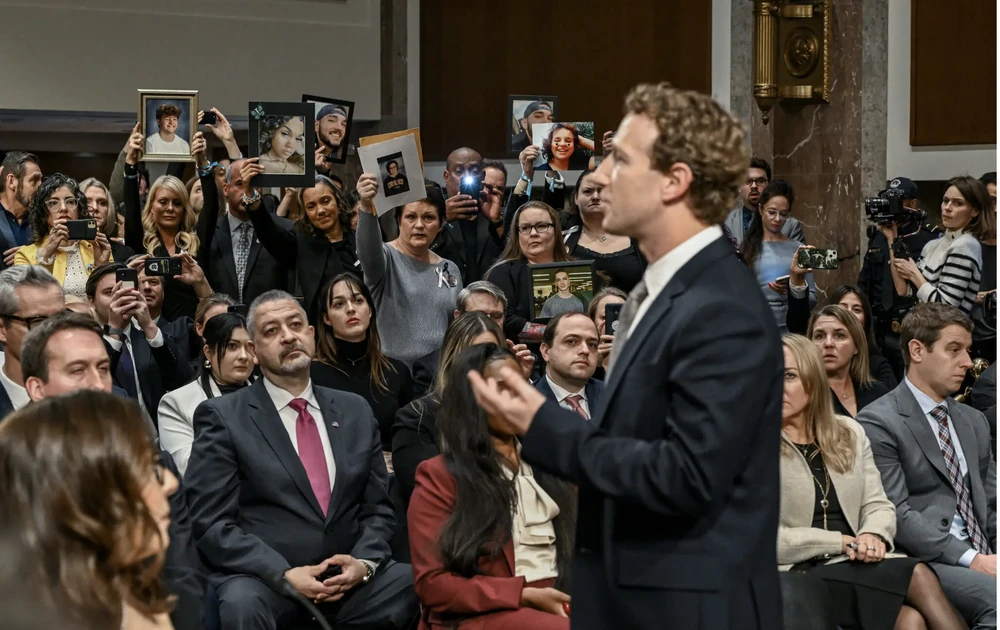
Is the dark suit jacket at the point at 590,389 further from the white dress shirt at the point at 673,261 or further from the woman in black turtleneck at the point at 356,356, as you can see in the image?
the white dress shirt at the point at 673,261

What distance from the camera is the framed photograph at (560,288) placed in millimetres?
5148

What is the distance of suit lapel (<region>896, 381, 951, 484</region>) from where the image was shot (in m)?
4.18

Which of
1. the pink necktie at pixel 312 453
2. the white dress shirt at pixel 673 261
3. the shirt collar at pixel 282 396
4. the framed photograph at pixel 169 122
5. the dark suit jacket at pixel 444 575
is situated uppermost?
the framed photograph at pixel 169 122

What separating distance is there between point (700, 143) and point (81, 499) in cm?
95

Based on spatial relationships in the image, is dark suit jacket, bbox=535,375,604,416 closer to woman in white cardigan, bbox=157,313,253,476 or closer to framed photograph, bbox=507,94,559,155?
woman in white cardigan, bbox=157,313,253,476

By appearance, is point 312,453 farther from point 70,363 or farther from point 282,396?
point 70,363

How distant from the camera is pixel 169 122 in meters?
5.98

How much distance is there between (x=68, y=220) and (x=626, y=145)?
154 inches

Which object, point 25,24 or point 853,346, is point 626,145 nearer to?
point 853,346

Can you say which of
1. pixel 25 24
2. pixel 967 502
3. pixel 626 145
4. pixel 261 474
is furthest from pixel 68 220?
pixel 25 24

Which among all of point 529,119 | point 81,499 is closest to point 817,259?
point 529,119

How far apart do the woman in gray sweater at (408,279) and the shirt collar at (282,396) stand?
4.77 ft

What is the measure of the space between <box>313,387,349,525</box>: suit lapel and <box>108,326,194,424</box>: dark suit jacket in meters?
0.97

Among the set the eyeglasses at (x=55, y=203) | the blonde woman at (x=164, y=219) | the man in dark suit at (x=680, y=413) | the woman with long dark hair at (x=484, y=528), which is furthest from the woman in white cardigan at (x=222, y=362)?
the man in dark suit at (x=680, y=413)
